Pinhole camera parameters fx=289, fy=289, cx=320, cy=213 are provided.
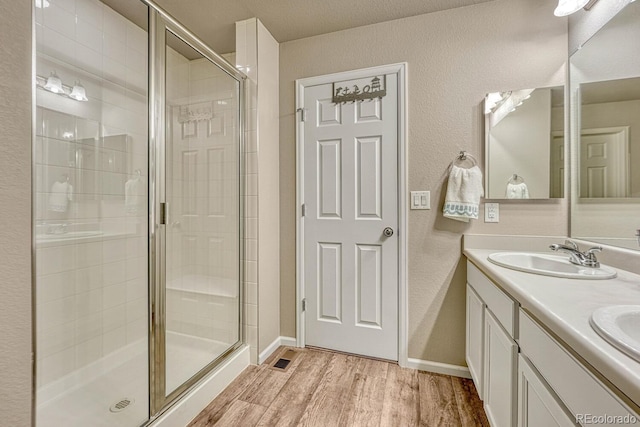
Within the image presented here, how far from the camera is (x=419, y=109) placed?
1.97 meters

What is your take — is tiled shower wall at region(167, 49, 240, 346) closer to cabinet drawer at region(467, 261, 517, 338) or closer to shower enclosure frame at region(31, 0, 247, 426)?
shower enclosure frame at region(31, 0, 247, 426)

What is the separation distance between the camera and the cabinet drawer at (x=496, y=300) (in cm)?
107

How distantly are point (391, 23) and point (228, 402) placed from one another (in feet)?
8.68

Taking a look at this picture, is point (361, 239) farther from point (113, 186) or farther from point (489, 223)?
point (113, 186)

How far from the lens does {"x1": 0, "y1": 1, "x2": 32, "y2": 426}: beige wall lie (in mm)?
764

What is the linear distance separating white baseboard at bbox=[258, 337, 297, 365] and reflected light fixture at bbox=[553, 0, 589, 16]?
2.65 m

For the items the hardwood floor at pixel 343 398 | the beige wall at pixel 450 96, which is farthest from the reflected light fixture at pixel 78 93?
the hardwood floor at pixel 343 398

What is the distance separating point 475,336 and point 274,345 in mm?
1402

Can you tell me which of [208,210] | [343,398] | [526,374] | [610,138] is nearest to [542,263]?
[610,138]

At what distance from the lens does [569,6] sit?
59.4 inches

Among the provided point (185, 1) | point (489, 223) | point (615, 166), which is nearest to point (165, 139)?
point (185, 1)

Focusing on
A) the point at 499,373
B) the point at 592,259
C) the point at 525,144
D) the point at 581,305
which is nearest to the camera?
the point at 581,305

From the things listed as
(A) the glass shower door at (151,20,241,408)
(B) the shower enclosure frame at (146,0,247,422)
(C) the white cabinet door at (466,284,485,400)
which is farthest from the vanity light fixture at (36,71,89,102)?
(C) the white cabinet door at (466,284,485,400)

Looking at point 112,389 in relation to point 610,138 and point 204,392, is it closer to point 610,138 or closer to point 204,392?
point 204,392
